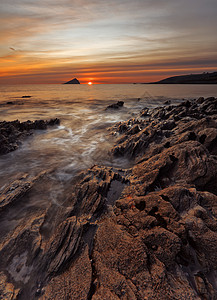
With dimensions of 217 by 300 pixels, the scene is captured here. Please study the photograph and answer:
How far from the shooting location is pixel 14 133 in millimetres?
22375

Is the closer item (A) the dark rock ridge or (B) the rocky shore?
(B) the rocky shore

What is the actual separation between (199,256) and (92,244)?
13.5 ft

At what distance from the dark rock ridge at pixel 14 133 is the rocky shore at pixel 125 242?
36.8 feet

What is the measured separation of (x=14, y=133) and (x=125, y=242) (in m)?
23.1

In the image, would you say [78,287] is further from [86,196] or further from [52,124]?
[52,124]

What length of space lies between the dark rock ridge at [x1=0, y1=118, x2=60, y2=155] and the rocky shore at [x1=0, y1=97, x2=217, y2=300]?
11214 millimetres

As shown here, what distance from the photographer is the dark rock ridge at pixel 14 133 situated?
1867cm

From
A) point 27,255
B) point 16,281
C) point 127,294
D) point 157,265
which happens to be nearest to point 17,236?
point 27,255

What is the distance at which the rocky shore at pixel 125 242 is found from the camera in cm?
476

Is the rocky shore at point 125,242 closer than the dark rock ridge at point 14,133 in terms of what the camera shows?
Yes

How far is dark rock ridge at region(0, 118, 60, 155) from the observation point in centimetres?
1867

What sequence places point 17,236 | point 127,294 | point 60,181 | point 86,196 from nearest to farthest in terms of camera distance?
1. point 127,294
2. point 17,236
3. point 86,196
4. point 60,181

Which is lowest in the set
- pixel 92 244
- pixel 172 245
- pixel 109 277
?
pixel 92 244

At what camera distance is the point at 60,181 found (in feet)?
41.4
